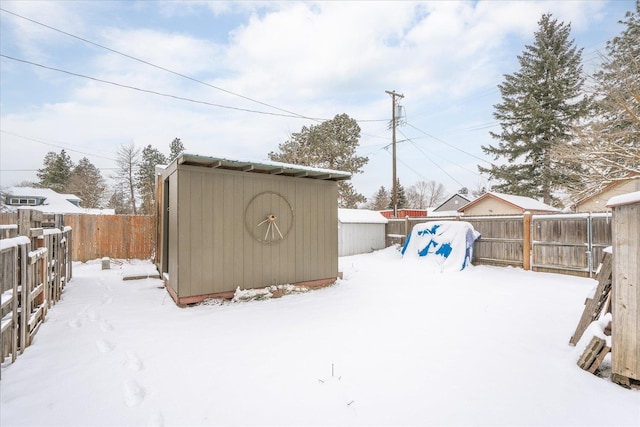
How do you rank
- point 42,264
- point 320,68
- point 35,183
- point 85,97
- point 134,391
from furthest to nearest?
point 35,183
point 320,68
point 85,97
point 42,264
point 134,391

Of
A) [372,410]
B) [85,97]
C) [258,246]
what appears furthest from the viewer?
[85,97]

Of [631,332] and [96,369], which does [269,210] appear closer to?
[96,369]

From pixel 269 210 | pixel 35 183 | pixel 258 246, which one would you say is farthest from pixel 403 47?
pixel 35 183

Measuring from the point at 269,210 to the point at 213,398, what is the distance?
11.5ft

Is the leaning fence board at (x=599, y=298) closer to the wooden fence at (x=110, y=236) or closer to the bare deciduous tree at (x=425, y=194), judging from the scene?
the wooden fence at (x=110, y=236)

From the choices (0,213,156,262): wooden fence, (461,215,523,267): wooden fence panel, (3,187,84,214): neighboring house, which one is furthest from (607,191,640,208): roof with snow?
(3,187,84,214): neighboring house

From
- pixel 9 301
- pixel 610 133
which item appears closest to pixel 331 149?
pixel 610 133

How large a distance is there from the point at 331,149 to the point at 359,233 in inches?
302

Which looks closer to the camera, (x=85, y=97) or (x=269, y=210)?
(x=269, y=210)

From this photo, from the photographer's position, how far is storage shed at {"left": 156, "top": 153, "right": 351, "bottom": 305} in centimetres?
453

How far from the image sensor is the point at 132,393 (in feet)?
6.95

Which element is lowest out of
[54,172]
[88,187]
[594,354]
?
[594,354]

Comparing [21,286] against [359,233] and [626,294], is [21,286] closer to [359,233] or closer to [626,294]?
[626,294]

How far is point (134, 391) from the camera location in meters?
2.14
